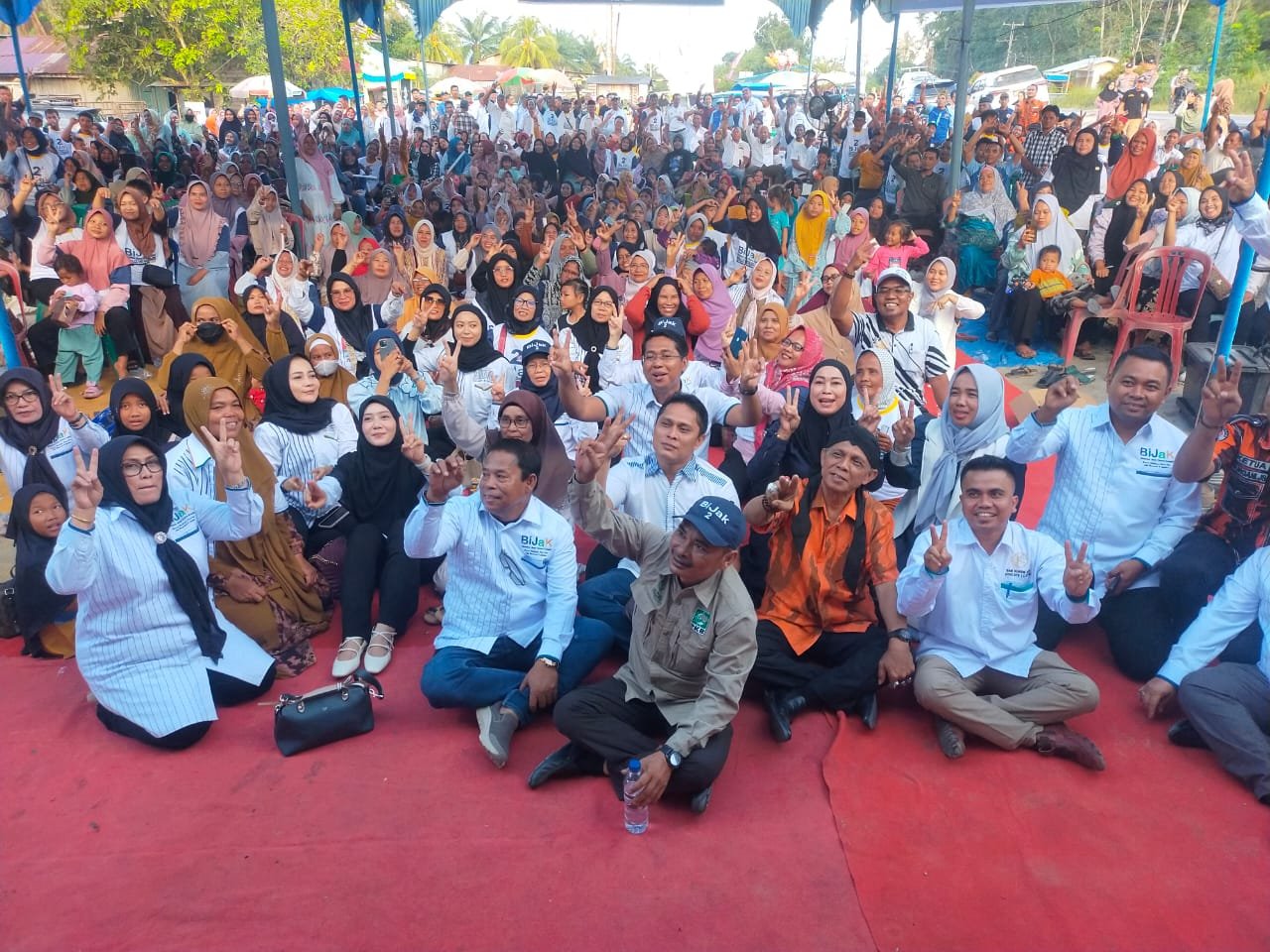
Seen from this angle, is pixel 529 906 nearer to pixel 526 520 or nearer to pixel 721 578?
pixel 721 578

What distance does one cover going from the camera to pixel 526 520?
10.1 feet

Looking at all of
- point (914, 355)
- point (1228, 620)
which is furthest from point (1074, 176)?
point (1228, 620)

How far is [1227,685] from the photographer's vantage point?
109 inches

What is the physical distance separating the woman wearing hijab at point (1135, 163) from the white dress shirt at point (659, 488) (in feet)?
Result: 23.0

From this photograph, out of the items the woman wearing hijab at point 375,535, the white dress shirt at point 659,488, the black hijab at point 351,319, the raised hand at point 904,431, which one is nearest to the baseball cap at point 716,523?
the white dress shirt at point 659,488

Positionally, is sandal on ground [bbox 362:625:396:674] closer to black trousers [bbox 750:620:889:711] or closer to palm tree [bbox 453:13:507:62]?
black trousers [bbox 750:620:889:711]

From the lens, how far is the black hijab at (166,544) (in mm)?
2871

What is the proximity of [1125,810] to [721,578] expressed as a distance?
1.38m

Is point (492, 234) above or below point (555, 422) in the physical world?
above

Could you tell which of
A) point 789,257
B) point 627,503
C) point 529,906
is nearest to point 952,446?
point 627,503

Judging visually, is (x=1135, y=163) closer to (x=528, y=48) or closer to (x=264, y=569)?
(x=264, y=569)

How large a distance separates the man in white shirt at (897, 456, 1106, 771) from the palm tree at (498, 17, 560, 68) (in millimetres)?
47338

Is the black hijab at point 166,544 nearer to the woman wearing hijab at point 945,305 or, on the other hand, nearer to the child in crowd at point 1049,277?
the woman wearing hijab at point 945,305

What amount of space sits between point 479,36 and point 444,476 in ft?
178
